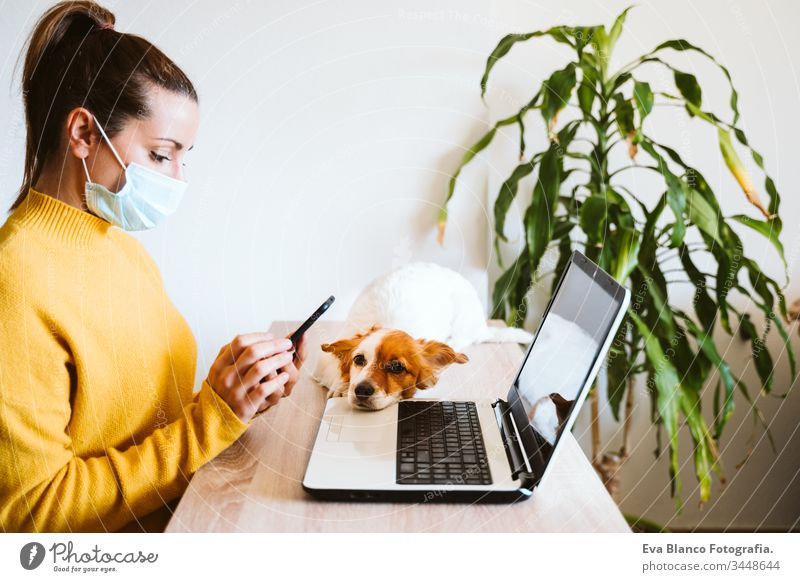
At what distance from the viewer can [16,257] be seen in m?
0.60

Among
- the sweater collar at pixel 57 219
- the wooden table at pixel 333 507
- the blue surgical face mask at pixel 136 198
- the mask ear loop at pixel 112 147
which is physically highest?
the mask ear loop at pixel 112 147

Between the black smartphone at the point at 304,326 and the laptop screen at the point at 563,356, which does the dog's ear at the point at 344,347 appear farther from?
the laptop screen at the point at 563,356

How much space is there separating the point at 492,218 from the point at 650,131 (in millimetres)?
389

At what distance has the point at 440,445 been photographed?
26.3 inches

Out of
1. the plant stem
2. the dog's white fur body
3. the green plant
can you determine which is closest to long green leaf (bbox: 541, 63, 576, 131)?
the green plant

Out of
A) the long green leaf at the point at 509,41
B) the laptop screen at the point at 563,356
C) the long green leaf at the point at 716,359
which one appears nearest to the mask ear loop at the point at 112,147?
the laptop screen at the point at 563,356

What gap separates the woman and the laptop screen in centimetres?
26

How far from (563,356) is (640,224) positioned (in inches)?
26.7

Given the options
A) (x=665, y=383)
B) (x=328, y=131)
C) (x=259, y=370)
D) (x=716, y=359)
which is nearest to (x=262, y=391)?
(x=259, y=370)

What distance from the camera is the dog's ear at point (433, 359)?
0.84 meters

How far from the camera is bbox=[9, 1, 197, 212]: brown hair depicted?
650mm

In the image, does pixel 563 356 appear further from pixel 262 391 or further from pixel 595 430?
pixel 595 430

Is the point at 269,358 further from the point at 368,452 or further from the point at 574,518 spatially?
the point at 574,518
